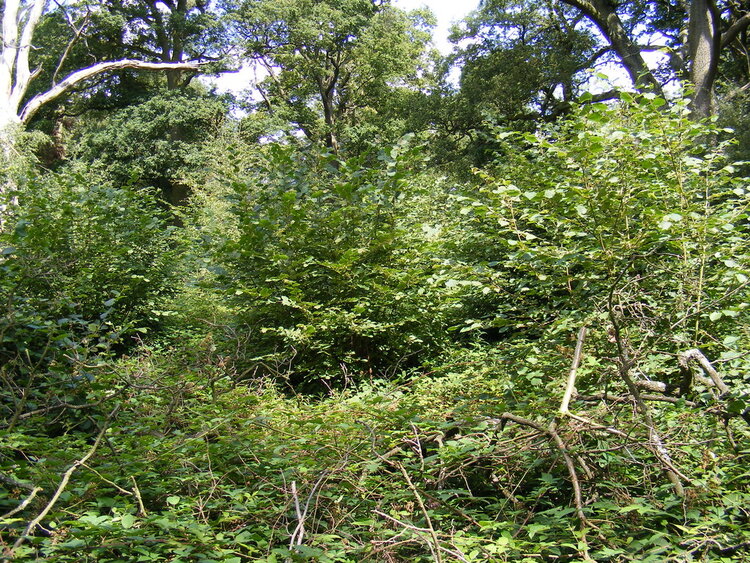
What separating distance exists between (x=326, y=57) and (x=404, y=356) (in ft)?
64.1

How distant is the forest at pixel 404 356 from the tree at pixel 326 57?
11483mm

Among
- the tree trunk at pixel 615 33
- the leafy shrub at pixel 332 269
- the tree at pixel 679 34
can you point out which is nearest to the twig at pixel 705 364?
the leafy shrub at pixel 332 269

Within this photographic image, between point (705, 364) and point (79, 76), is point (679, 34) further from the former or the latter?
point (79, 76)

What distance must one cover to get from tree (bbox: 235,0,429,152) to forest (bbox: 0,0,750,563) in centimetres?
1148

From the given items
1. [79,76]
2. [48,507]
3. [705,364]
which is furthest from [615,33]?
[79,76]

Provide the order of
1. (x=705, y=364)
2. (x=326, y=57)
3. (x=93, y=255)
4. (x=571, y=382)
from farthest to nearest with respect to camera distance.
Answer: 1. (x=326, y=57)
2. (x=93, y=255)
3. (x=705, y=364)
4. (x=571, y=382)

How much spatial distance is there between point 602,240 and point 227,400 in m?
2.69

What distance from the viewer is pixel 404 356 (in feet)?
16.5

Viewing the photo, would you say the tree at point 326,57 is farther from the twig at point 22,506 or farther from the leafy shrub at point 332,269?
the twig at point 22,506

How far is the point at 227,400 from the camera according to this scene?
391 centimetres

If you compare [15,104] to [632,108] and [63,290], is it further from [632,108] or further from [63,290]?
[632,108]

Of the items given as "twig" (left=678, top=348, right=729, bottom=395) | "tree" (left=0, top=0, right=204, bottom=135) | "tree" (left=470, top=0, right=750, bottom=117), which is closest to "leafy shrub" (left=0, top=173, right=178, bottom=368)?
"twig" (left=678, top=348, right=729, bottom=395)

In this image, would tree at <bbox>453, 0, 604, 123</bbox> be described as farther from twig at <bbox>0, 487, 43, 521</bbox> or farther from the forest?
twig at <bbox>0, 487, 43, 521</bbox>

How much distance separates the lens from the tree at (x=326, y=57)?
21.0 meters
